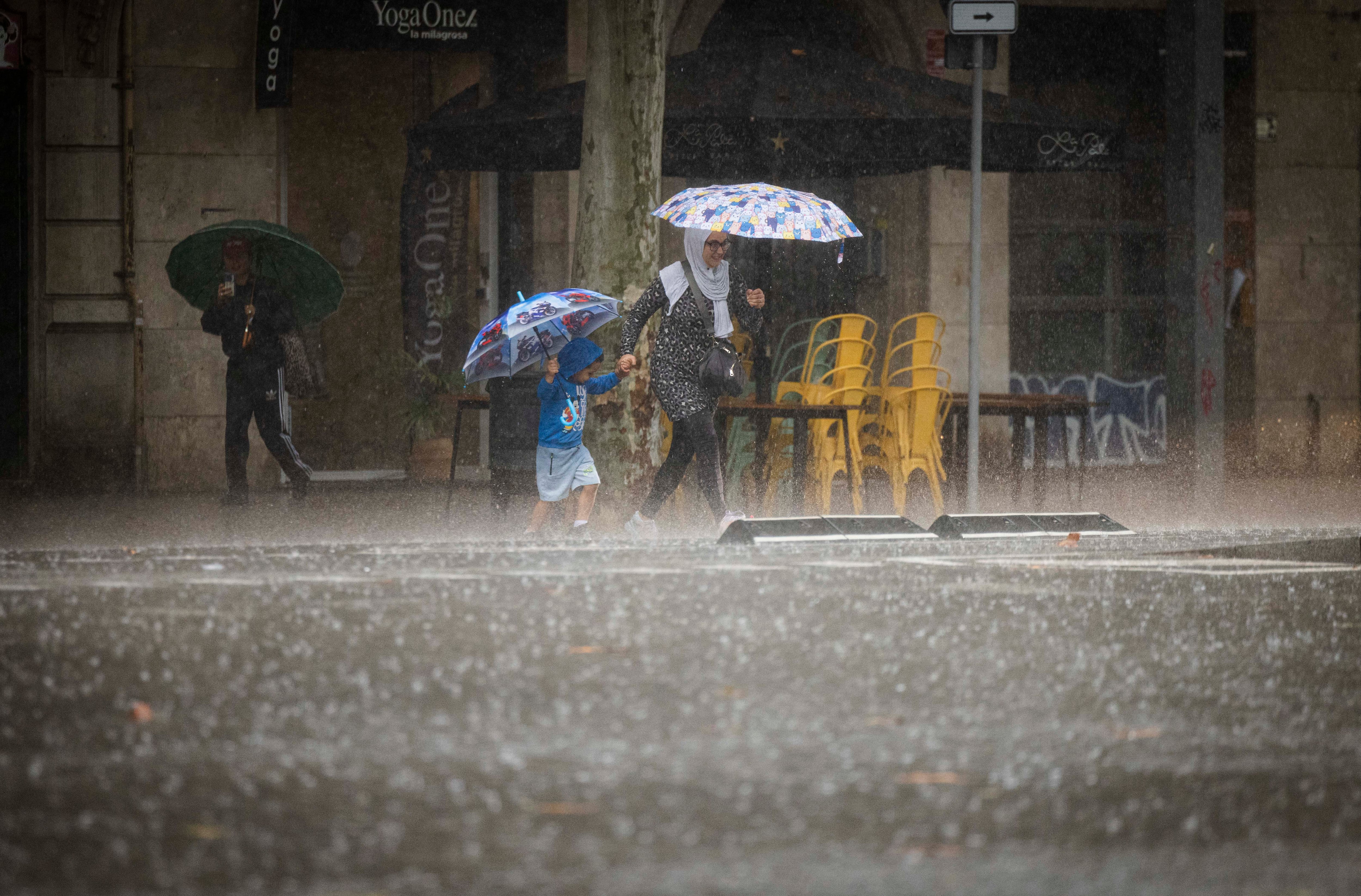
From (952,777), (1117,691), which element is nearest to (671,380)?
(1117,691)

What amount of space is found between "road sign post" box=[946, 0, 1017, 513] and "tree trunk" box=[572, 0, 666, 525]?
1881 millimetres

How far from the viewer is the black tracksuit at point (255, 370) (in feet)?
43.0

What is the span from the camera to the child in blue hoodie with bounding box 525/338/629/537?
10594 millimetres

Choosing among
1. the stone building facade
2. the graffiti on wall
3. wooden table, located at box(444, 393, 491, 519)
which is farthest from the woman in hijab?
the graffiti on wall

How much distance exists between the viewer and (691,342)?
35.2 ft

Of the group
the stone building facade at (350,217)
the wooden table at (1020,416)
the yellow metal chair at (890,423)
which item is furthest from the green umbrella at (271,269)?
the wooden table at (1020,416)

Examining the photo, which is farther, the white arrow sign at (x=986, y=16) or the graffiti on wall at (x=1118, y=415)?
the graffiti on wall at (x=1118, y=415)

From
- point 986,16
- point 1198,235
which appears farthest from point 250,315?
point 1198,235

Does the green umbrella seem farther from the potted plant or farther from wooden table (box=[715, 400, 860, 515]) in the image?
wooden table (box=[715, 400, 860, 515])

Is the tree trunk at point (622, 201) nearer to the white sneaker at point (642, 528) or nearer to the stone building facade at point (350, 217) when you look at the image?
the white sneaker at point (642, 528)

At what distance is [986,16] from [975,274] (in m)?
1.43

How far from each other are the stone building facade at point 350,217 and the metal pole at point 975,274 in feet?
19.2

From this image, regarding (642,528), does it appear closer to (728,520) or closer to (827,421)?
(728,520)

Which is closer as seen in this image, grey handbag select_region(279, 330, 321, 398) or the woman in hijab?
the woman in hijab
